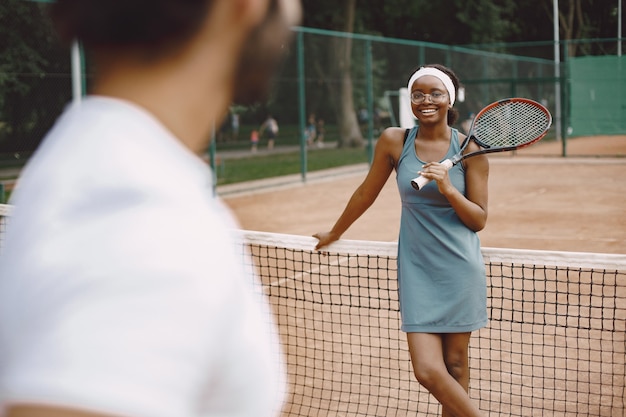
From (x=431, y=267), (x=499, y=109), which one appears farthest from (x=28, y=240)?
(x=499, y=109)

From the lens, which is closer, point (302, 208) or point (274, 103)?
point (302, 208)

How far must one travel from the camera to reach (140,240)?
2.30ft

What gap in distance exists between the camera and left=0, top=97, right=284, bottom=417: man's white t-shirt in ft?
2.21

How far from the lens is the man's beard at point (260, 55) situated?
32.9 inches

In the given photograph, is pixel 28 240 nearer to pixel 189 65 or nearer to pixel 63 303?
pixel 63 303

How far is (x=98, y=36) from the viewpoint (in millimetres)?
793

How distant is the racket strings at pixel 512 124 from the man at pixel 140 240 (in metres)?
3.40

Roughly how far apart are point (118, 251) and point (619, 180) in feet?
62.3

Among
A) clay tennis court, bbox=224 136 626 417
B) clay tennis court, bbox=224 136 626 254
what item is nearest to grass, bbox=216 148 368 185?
clay tennis court, bbox=224 136 626 254

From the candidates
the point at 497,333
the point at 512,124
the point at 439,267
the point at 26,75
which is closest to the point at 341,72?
the point at 26,75

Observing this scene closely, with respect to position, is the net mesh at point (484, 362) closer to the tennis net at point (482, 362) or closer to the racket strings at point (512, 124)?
the tennis net at point (482, 362)

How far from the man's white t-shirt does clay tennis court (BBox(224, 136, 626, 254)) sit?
377 inches

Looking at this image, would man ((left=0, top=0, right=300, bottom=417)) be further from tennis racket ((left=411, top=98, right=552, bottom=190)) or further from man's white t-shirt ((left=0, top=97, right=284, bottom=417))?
tennis racket ((left=411, top=98, right=552, bottom=190))

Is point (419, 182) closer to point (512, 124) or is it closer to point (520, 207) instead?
point (512, 124)
